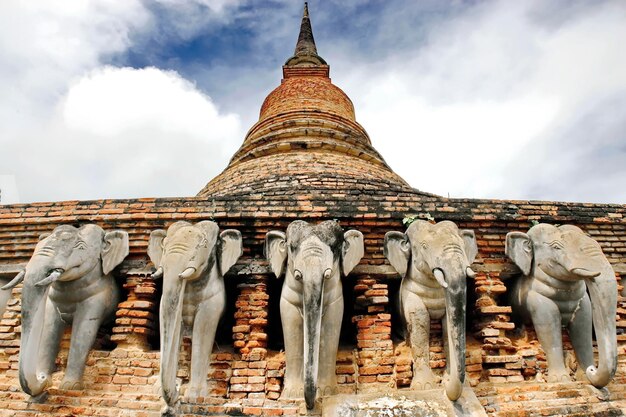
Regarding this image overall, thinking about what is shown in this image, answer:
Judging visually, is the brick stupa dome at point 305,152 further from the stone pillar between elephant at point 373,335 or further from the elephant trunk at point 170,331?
the elephant trunk at point 170,331

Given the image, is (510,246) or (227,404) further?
(510,246)

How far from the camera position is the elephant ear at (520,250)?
384cm

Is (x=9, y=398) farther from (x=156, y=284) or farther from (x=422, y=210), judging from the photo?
(x=422, y=210)

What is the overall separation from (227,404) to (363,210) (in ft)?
6.77

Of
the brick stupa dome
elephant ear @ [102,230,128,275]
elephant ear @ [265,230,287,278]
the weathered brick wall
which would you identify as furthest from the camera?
the brick stupa dome

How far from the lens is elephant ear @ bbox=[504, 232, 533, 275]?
384 cm

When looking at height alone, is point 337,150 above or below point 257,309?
above

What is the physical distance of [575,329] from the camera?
12.4 feet

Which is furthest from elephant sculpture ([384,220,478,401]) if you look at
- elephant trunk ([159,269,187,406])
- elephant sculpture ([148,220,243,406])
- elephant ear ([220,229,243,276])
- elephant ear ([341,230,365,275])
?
elephant trunk ([159,269,187,406])

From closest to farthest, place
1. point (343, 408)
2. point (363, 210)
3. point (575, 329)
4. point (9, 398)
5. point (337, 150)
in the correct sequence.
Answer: point (343, 408)
point (9, 398)
point (575, 329)
point (363, 210)
point (337, 150)

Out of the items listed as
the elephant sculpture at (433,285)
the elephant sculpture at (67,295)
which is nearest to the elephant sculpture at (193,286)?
the elephant sculpture at (67,295)

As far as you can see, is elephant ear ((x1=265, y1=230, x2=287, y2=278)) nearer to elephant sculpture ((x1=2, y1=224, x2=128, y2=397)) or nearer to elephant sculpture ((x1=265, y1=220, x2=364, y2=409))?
elephant sculpture ((x1=265, y1=220, x2=364, y2=409))

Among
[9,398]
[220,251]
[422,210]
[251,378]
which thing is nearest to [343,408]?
[251,378]

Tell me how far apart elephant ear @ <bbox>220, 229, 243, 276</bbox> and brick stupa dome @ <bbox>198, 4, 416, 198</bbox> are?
131cm
